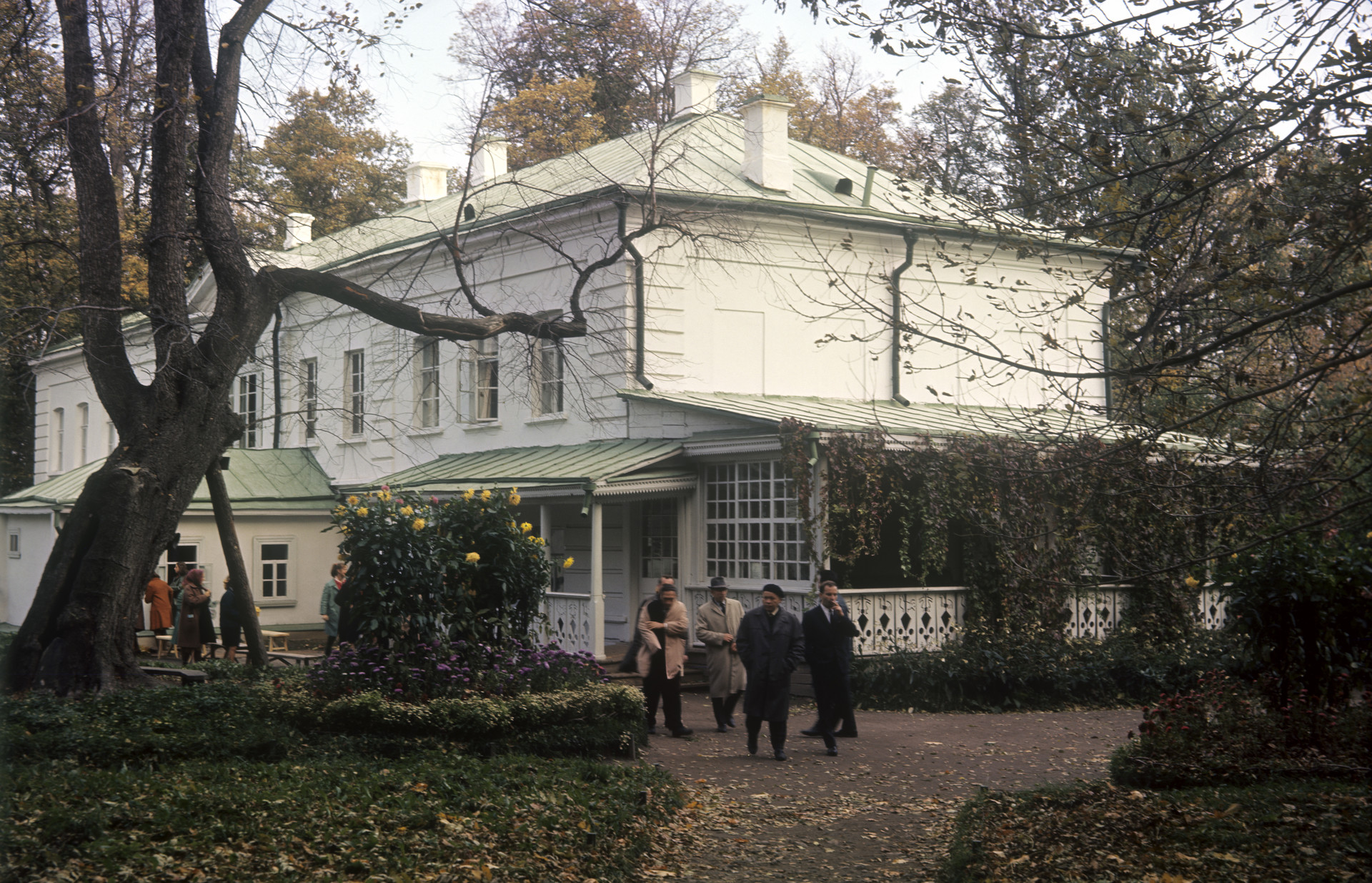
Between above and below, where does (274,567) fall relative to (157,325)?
below

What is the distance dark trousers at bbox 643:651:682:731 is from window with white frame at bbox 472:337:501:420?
10218mm

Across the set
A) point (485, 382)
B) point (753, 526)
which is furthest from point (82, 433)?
point (753, 526)

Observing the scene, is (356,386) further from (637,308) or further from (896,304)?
(896,304)

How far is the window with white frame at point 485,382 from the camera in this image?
22922 mm

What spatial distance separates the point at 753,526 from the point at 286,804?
10548 millimetres

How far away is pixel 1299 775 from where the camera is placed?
9.16 meters

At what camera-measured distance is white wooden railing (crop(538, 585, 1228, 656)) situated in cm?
1669

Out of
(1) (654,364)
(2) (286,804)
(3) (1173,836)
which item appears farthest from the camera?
(1) (654,364)

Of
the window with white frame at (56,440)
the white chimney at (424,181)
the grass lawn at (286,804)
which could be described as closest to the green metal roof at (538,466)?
the grass lawn at (286,804)

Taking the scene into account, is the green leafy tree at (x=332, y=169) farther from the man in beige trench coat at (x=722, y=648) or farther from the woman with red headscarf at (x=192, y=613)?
the man in beige trench coat at (x=722, y=648)

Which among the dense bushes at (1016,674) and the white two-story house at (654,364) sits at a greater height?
the white two-story house at (654,364)

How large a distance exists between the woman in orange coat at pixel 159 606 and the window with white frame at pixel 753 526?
9.25 meters

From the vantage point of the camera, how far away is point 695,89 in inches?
949

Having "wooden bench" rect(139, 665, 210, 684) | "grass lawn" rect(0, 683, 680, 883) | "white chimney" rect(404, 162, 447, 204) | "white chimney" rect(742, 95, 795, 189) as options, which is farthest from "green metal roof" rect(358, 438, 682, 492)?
"white chimney" rect(404, 162, 447, 204)
